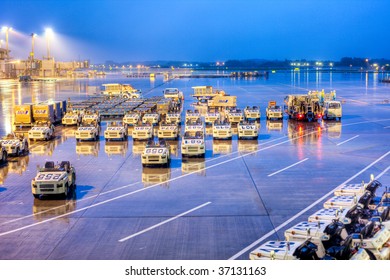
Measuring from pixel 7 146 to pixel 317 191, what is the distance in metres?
23.1

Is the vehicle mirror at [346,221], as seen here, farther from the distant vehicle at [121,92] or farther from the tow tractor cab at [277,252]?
the distant vehicle at [121,92]

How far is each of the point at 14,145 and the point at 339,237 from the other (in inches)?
1133

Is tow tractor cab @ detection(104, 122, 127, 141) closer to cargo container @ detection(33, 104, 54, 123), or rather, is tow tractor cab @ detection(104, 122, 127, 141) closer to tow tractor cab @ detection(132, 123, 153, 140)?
tow tractor cab @ detection(132, 123, 153, 140)

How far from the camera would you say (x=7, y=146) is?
4028cm

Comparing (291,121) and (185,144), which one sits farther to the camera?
(291,121)

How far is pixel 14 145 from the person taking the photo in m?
40.5

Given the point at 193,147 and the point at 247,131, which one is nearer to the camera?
the point at 193,147

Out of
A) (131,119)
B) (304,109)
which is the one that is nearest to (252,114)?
(304,109)

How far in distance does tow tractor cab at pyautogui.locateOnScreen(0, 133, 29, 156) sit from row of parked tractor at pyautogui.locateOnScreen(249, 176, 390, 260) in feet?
85.2

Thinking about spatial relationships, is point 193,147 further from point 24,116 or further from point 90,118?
point 24,116

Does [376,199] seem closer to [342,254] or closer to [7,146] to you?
[342,254]

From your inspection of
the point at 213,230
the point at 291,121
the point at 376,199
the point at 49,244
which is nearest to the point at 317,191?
the point at 376,199

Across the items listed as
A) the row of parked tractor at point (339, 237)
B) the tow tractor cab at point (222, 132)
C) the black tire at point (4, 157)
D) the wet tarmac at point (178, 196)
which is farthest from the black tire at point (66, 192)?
the tow tractor cab at point (222, 132)

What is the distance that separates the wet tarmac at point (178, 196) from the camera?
2100cm
